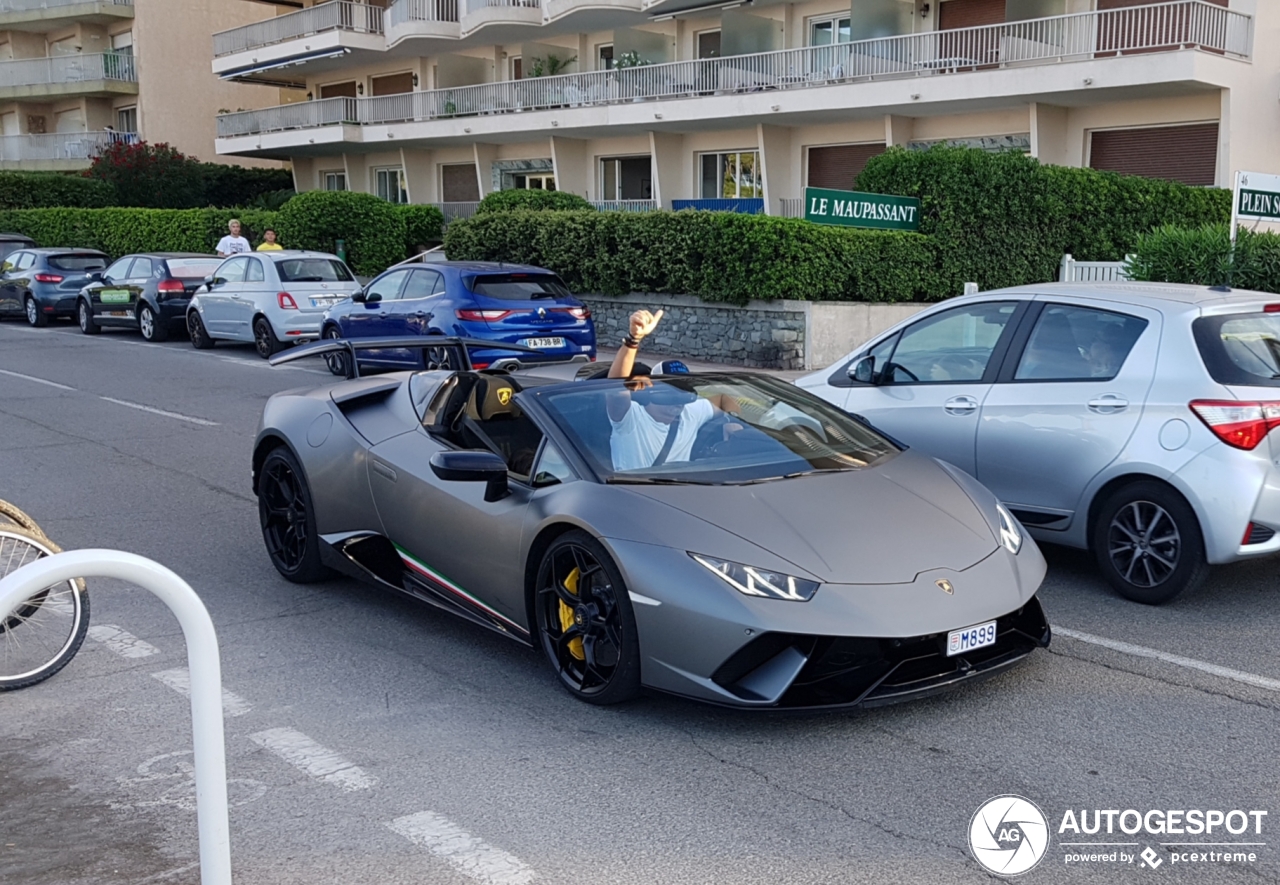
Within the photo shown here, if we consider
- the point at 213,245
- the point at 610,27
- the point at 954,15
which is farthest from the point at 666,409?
the point at 610,27

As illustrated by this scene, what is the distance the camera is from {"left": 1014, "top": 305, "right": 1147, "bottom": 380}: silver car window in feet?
21.8

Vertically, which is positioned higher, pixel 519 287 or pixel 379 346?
pixel 379 346

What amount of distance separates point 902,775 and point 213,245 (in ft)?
102

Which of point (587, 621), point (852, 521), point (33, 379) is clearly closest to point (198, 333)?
point (33, 379)

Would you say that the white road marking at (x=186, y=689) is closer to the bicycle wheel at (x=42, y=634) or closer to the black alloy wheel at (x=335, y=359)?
the bicycle wheel at (x=42, y=634)

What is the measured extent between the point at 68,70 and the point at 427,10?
843 inches

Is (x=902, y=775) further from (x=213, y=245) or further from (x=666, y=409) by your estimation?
(x=213, y=245)

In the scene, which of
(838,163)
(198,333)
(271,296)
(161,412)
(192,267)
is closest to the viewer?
(161,412)

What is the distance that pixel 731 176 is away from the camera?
32.5m

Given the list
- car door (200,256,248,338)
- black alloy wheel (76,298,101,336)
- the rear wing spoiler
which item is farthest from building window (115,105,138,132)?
the rear wing spoiler

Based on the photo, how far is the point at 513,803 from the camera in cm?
410

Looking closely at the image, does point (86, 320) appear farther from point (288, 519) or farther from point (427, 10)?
point (427, 10)

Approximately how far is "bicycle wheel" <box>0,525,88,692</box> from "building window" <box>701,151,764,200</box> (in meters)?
27.4

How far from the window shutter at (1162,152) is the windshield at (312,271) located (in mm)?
14850
